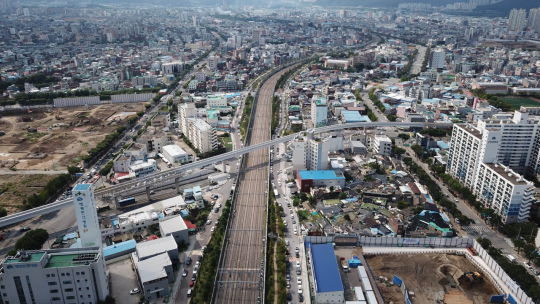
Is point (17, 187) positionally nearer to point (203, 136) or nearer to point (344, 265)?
point (203, 136)

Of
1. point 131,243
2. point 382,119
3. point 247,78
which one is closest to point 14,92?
point 247,78

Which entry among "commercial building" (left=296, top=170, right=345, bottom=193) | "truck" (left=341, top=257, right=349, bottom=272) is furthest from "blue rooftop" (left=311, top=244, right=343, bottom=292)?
"commercial building" (left=296, top=170, right=345, bottom=193)

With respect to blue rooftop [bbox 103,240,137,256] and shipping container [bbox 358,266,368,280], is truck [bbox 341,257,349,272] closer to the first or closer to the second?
shipping container [bbox 358,266,368,280]

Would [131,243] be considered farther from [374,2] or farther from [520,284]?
[374,2]

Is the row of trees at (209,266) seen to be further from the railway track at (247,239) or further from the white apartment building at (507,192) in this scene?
the white apartment building at (507,192)

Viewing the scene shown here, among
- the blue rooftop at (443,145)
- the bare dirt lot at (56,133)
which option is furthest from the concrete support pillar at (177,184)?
the blue rooftop at (443,145)
